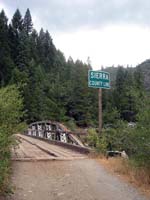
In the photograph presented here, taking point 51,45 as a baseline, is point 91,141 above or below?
below

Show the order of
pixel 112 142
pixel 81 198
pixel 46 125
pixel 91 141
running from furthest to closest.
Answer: pixel 46 125, pixel 91 141, pixel 112 142, pixel 81 198

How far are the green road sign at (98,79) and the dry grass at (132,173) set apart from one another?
363 cm

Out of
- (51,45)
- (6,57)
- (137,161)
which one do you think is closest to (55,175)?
(137,161)

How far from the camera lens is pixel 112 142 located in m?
13.5

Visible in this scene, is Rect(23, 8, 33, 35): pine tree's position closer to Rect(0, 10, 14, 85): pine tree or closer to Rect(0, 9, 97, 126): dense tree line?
Rect(0, 9, 97, 126): dense tree line

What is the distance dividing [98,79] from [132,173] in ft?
18.4

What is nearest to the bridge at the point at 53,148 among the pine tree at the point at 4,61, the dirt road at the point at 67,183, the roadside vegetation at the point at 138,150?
the dirt road at the point at 67,183

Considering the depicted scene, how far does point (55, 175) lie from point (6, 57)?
69.9 meters

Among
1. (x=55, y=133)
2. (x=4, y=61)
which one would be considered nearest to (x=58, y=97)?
(x=4, y=61)

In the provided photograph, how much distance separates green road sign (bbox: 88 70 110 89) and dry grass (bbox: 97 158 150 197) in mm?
3628

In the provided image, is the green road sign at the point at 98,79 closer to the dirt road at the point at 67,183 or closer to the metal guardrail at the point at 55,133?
the metal guardrail at the point at 55,133

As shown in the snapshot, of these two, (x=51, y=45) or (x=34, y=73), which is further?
(x=51, y=45)

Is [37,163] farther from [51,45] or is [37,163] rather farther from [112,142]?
[51,45]

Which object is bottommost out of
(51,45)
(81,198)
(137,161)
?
(81,198)
